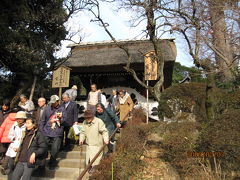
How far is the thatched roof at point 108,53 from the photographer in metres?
11.6

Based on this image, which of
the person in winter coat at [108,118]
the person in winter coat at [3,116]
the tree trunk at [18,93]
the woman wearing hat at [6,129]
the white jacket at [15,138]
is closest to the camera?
the white jacket at [15,138]

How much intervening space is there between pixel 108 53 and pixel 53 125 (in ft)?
27.0

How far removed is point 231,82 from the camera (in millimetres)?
8430

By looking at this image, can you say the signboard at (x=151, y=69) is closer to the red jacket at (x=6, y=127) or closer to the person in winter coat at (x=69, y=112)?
the person in winter coat at (x=69, y=112)

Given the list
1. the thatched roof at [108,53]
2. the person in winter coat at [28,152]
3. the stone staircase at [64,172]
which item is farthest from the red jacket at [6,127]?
the thatched roof at [108,53]

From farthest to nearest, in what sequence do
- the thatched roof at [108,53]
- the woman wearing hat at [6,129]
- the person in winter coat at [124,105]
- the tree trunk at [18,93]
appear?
the thatched roof at [108,53] < the tree trunk at [18,93] < the person in winter coat at [124,105] < the woman wearing hat at [6,129]

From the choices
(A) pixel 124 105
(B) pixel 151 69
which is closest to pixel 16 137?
(A) pixel 124 105

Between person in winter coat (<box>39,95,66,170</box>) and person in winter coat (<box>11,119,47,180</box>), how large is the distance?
2.85 ft

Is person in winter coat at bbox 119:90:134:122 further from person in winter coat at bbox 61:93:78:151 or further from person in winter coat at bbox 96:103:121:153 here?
person in winter coat at bbox 61:93:78:151

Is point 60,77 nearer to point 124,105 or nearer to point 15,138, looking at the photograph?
point 124,105

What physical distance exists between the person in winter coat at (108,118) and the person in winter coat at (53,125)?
890 mm

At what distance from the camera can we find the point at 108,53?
41.8ft

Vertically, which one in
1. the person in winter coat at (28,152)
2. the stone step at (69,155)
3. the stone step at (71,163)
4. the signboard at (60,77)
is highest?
the signboard at (60,77)

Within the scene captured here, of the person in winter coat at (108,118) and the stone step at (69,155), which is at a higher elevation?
the person in winter coat at (108,118)
